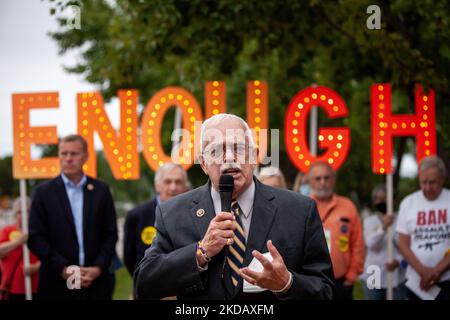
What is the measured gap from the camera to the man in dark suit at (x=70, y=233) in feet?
21.6

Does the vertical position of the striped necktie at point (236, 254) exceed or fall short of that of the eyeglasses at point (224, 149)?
it falls short

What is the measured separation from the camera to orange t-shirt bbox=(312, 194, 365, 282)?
A: 7.35 meters

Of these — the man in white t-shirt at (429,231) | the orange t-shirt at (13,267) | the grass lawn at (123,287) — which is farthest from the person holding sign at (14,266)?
the grass lawn at (123,287)

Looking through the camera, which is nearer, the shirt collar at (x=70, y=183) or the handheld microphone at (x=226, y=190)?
the handheld microphone at (x=226, y=190)

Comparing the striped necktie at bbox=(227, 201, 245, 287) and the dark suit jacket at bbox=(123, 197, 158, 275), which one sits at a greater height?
the striped necktie at bbox=(227, 201, 245, 287)

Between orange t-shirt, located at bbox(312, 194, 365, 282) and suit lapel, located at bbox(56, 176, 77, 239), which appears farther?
orange t-shirt, located at bbox(312, 194, 365, 282)

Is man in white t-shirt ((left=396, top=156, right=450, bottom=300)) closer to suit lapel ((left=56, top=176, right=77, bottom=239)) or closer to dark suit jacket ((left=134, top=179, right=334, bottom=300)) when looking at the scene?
suit lapel ((left=56, top=176, right=77, bottom=239))

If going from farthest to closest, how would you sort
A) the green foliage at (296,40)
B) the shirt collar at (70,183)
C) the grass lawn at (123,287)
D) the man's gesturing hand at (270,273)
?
the grass lawn at (123,287), the green foliage at (296,40), the shirt collar at (70,183), the man's gesturing hand at (270,273)

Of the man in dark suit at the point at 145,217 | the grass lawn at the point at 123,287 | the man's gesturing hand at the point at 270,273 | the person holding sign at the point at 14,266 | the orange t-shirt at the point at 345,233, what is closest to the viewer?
the man's gesturing hand at the point at 270,273

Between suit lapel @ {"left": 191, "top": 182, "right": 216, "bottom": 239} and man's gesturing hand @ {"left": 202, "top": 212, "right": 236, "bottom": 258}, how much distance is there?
0.87 feet

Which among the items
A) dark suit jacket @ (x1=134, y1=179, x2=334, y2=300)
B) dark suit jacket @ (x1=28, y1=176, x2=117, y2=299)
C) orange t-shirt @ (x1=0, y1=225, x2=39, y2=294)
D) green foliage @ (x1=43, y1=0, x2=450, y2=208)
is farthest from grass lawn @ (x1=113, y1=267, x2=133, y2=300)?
dark suit jacket @ (x1=134, y1=179, x2=334, y2=300)

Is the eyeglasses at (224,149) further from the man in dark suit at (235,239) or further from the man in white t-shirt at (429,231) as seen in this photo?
the man in white t-shirt at (429,231)

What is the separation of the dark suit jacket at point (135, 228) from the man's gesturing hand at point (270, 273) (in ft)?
13.0
